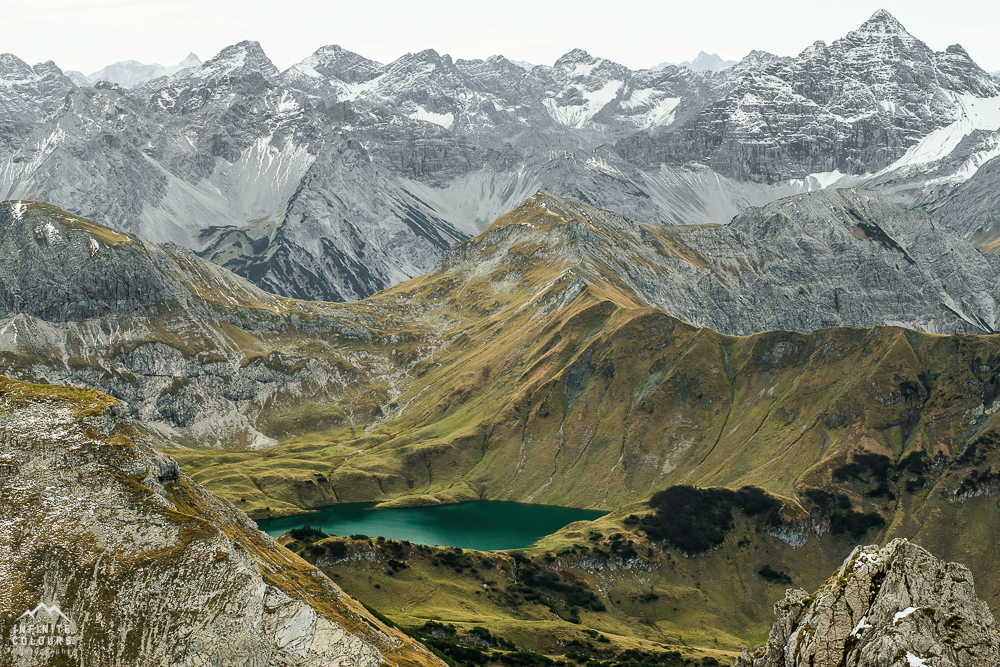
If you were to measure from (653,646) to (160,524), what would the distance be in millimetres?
117877

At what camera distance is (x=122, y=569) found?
3570 inches

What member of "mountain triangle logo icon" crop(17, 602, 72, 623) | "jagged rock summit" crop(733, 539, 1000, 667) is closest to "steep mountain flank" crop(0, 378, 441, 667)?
"mountain triangle logo icon" crop(17, 602, 72, 623)

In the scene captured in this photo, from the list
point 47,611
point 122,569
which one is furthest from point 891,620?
point 47,611

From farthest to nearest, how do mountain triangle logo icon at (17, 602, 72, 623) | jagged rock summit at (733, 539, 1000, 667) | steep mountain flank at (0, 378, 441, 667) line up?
steep mountain flank at (0, 378, 441, 667) → mountain triangle logo icon at (17, 602, 72, 623) → jagged rock summit at (733, 539, 1000, 667)

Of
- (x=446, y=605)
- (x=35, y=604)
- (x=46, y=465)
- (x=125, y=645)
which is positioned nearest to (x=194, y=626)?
(x=125, y=645)

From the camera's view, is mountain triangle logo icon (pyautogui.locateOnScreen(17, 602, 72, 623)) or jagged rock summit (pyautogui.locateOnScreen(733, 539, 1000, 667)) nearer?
jagged rock summit (pyautogui.locateOnScreen(733, 539, 1000, 667))

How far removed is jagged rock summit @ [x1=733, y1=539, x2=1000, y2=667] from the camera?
173 ft

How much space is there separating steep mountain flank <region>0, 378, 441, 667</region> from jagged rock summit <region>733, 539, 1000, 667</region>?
51251 mm

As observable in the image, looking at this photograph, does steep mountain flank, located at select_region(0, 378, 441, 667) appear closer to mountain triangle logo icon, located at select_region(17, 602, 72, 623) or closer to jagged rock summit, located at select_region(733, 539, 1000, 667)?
mountain triangle logo icon, located at select_region(17, 602, 72, 623)

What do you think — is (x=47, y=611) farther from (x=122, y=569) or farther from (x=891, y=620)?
(x=891, y=620)

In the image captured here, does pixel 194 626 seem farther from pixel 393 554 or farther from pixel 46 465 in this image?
pixel 393 554

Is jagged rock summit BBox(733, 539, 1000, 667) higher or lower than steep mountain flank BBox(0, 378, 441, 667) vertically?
higher

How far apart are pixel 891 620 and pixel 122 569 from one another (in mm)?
70665

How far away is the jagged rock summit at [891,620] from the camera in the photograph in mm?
52594
